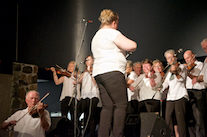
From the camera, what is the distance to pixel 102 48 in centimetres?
159

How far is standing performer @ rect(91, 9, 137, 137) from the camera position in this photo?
4.81 feet

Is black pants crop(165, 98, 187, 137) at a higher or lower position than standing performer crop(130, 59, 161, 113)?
lower

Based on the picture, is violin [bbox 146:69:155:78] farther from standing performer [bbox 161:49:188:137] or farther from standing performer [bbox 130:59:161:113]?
standing performer [bbox 161:49:188:137]

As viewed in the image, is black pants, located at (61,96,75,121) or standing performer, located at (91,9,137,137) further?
black pants, located at (61,96,75,121)

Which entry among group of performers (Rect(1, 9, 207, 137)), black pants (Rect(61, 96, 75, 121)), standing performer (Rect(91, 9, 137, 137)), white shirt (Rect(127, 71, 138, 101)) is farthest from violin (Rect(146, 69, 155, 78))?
standing performer (Rect(91, 9, 137, 137))

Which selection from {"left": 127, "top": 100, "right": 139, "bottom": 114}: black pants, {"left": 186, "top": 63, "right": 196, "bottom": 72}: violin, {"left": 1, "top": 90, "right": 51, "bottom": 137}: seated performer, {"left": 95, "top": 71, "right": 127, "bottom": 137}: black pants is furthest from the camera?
{"left": 127, "top": 100, "right": 139, "bottom": 114}: black pants

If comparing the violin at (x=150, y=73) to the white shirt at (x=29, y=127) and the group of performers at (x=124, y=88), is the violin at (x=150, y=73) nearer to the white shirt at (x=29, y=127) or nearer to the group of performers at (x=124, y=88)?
the group of performers at (x=124, y=88)

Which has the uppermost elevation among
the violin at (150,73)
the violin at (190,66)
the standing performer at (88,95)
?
the violin at (190,66)

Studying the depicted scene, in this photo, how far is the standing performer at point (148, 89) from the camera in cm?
296

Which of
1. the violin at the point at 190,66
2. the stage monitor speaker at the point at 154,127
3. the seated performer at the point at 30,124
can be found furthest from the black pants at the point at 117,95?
the violin at the point at 190,66

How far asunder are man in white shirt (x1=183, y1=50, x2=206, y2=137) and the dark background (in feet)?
1.23

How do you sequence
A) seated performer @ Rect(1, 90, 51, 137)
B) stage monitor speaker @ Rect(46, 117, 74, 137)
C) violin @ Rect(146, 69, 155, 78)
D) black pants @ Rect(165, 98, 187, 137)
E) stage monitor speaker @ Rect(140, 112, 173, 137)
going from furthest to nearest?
violin @ Rect(146, 69, 155, 78) → black pants @ Rect(165, 98, 187, 137) → stage monitor speaker @ Rect(46, 117, 74, 137) → seated performer @ Rect(1, 90, 51, 137) → stage monitor speaker @ Rect(140, 112, 173, 137)

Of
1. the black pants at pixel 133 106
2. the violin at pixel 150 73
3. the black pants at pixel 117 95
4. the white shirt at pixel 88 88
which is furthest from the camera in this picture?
the black pants at pixel 133 106

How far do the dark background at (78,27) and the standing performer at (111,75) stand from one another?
166cm
